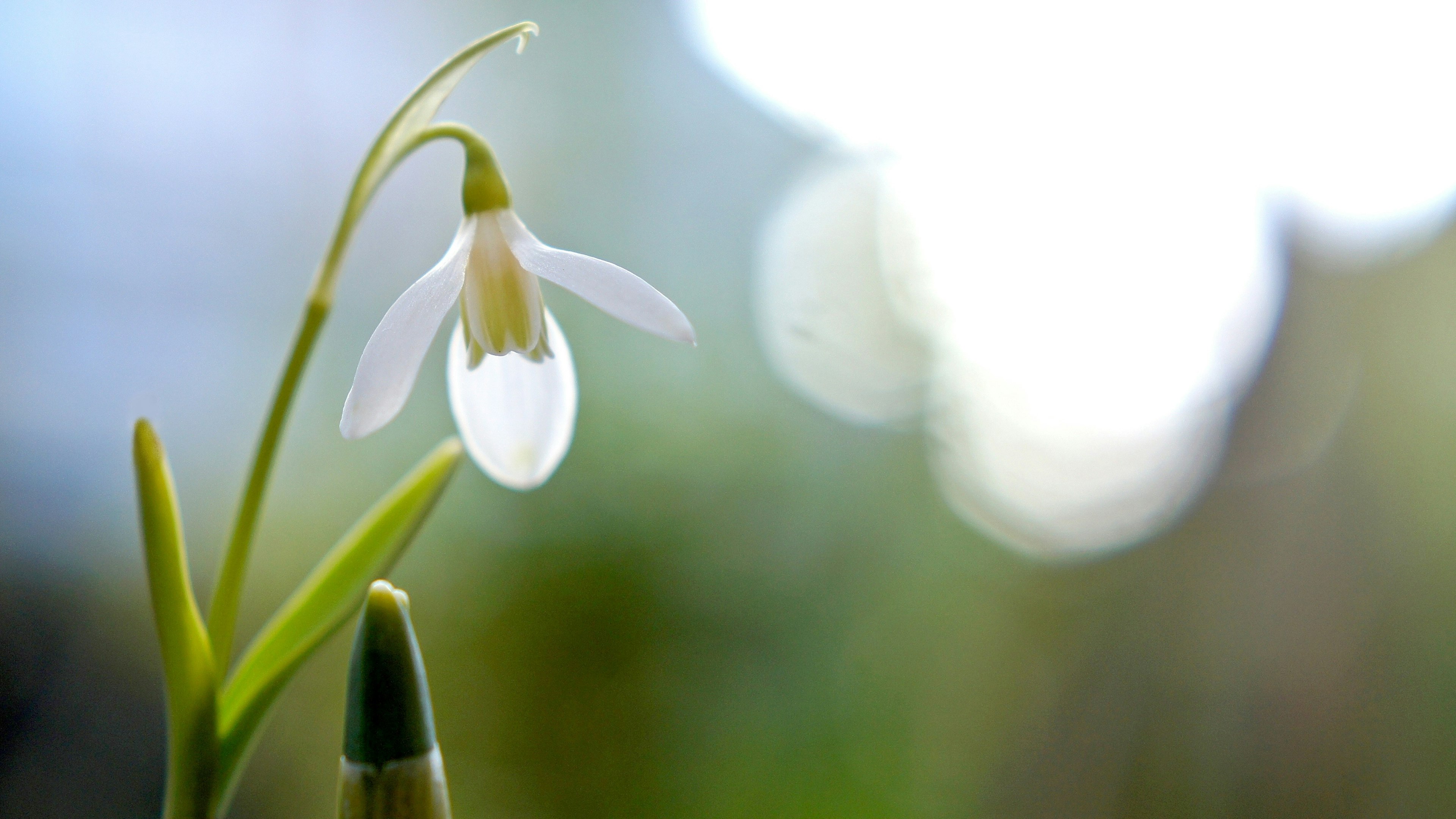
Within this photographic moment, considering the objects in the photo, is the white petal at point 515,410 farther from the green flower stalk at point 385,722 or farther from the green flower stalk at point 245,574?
the green flower stalk at point 385,722

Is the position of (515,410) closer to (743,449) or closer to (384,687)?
(384,687)

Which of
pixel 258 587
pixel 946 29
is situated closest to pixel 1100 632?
pixel 946 29

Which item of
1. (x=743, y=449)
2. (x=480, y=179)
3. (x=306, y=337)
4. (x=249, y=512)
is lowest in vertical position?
(x=743, y=449)

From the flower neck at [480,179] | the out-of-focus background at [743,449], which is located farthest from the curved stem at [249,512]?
the out-of-focus background at [743,449]

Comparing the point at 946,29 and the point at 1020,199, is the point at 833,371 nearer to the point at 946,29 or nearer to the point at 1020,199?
the point at 1020,199

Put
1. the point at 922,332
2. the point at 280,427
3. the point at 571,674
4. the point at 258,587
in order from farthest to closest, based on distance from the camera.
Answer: the point at 922,332 → the point at 571,674 → the point at 258,587 → the point at 280,427

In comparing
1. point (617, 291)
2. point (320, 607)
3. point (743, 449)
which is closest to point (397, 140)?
point (617, 291)
